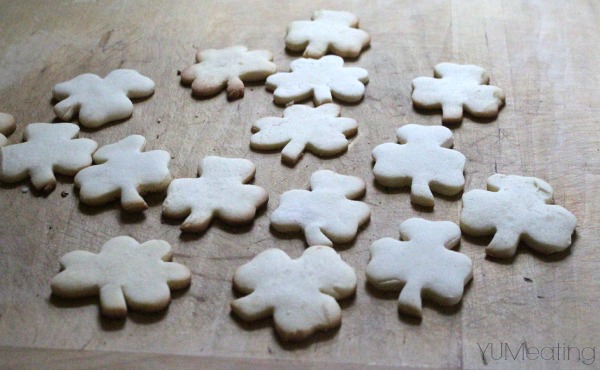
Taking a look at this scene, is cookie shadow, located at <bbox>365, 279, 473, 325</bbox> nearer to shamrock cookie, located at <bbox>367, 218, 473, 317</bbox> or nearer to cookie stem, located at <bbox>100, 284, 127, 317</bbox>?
shamrock cookie, located at <bbox>367, 218, 473, 317</bbox>

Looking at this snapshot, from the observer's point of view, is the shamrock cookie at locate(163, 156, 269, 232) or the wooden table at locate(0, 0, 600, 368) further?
the shamrock cookie at locate(163, 156, 269, 232)

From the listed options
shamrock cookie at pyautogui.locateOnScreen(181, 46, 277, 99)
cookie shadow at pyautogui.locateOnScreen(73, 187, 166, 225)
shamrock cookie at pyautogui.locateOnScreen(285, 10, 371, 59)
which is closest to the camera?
cookie shadow at pyautogui.locateOnScreen(73, 187, 166, 225)

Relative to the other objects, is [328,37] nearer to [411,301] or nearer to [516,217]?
[516,217]

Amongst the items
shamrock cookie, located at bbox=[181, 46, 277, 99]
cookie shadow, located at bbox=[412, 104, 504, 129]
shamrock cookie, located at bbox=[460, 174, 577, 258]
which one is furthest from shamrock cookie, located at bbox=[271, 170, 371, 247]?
shamrock cookie, located at bbox=[181, 46, 277, 99]

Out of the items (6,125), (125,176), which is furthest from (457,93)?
(6,125)

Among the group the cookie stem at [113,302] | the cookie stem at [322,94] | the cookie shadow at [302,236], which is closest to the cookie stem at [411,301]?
the cookie shadow at [302,236]

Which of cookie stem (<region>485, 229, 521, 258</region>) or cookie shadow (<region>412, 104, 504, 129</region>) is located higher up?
cookie stem (<region>485, 229, 521, 258</region>)

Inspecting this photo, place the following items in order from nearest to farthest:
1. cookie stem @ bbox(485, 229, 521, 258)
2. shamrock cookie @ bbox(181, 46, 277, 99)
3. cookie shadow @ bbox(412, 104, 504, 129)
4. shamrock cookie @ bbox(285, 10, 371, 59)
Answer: cookie stem @ bbox(485, 229, 521, 258) → cookie shadow @ bbox(412, 104, 504, 129) → shamrock cookie @ bbox(181, 46, 277, 99) → shamrock cookie @ bbox(285, 10, 371, 59)

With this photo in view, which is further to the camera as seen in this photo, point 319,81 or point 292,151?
point 319,81
